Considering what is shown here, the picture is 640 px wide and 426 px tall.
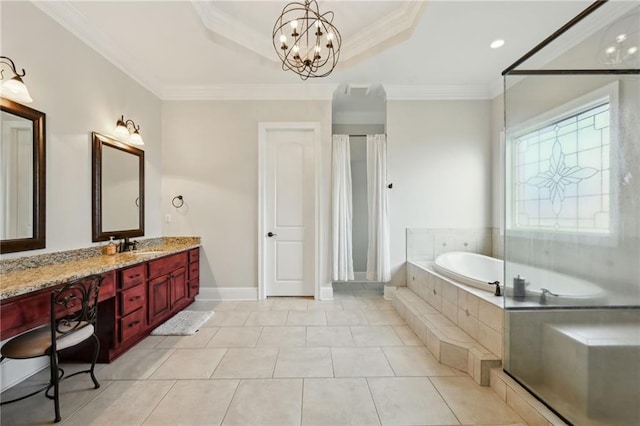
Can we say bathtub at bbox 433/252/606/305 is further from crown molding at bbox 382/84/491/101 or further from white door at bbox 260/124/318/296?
crown molding at bbox 382/84/491/101

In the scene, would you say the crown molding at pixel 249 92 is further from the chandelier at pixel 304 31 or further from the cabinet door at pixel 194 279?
the cabinet door at pixel 194 279

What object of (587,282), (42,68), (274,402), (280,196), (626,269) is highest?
(42,68)

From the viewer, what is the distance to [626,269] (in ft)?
5.23

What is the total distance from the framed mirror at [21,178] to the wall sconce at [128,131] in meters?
0.80

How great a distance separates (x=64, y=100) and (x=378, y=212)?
341 cm

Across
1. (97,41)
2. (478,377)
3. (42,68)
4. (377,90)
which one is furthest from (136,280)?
(377,90)

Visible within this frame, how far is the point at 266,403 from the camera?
169 cm

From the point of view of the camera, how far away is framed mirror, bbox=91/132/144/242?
2564 millimetres

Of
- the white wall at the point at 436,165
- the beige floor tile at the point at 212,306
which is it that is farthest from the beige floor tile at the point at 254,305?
the white wall at the point at 436,165

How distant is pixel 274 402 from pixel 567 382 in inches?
70.5

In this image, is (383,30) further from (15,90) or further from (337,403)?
(337,403)

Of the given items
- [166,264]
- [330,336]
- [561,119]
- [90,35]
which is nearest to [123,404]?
[166,264]

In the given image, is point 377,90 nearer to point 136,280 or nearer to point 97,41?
point 97,41

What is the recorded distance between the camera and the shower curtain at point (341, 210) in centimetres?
365
